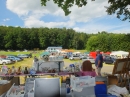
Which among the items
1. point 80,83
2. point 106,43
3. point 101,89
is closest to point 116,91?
point 101,89

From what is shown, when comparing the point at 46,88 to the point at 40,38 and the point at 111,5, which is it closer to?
the point at 111,5

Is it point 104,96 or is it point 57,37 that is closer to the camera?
point 104,96

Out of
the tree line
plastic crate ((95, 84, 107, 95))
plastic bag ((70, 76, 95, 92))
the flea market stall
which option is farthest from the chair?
the tree line

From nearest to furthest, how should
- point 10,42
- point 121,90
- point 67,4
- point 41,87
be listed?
point 41,87
point 121,90
point 67,4
point 10,42

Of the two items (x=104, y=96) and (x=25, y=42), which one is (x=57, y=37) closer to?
(x=25, y=42)

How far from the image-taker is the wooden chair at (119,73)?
15.8ft

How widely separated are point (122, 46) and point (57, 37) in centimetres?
3674

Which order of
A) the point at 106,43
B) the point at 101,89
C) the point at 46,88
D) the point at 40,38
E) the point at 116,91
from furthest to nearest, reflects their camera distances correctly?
the point at 40,38, the point at 106,43, the point at 116,91, the point at 101,89, the point at 46,88

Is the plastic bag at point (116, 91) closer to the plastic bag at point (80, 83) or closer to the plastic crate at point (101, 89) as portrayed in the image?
the plastic crate at point (101, 89)

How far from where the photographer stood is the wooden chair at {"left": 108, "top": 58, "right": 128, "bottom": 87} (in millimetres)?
4804

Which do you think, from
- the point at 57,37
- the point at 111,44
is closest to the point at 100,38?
the point at 111,44

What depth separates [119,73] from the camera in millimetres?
5078

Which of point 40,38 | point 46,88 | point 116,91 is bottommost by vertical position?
point 116,91

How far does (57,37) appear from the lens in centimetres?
7969
